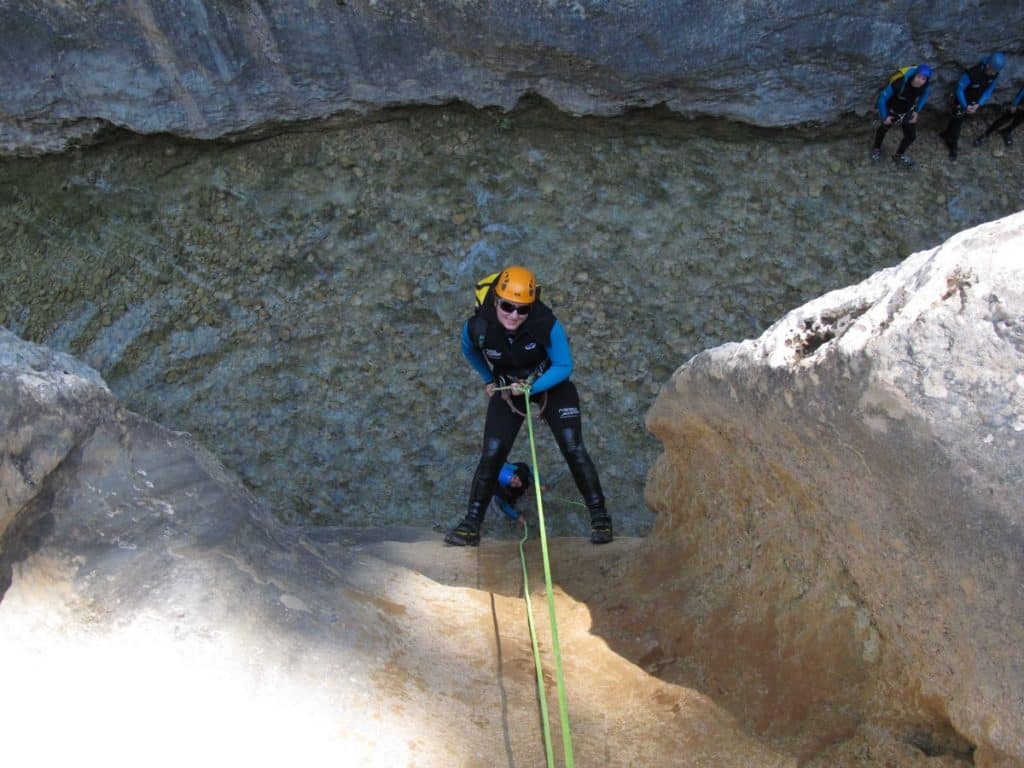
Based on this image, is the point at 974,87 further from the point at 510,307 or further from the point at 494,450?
the point at 494,450

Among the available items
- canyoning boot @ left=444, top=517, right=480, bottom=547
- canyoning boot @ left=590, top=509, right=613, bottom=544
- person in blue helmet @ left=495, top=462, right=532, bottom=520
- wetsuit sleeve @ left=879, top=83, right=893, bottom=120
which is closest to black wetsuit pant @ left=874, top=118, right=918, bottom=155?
wetsuit sleeve @ left=879, top=83, right=893, bottom=120

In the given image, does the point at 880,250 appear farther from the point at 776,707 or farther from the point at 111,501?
the point at 111,501

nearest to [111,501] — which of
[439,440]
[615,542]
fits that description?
[615,542]

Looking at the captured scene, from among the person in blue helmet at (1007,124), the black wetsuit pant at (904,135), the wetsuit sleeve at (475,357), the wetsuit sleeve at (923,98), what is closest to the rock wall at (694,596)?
the wetsuit sleeve at (475,357)

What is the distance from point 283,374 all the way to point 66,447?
5605 mm

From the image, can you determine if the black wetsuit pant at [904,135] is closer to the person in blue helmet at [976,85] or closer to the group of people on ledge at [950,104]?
the group of people on ledge at [950,104]

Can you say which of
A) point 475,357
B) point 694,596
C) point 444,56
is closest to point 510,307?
point 475,357

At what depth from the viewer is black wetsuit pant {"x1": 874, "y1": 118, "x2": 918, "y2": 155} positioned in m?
8.45

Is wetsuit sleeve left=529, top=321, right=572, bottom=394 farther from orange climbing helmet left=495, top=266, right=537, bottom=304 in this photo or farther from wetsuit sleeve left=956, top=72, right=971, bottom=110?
wetsuit sleeve left=956, top=72, right=971, bottom=110

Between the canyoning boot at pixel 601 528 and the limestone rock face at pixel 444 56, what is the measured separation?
5.02 m

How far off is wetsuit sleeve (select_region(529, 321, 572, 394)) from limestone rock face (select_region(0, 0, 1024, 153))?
14.2 feet

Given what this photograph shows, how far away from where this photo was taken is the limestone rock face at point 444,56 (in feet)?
24.8

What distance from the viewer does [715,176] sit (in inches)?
346

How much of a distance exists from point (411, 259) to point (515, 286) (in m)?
4.20
